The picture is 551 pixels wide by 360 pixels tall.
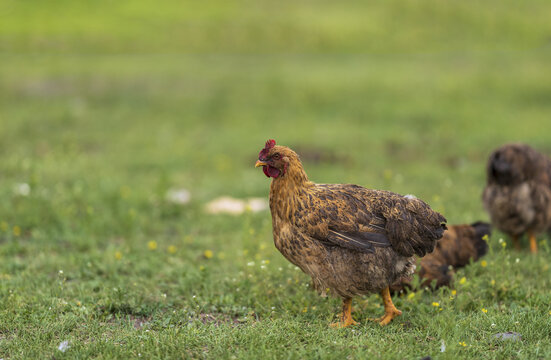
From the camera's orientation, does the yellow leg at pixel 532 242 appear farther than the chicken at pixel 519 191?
Yes

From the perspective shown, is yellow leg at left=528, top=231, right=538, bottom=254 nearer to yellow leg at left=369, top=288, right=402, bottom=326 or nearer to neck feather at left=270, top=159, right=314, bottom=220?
yellow leg at left=369, top=288, right=402, bottom=326

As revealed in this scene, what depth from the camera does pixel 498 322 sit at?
501 centimetres

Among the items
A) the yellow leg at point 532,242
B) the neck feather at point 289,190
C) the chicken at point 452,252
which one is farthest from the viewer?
the yellow leg at point 532,242

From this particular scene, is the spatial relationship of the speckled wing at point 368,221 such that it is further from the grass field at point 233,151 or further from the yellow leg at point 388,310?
the grass field at point 233,151

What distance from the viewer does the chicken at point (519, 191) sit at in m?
7.36

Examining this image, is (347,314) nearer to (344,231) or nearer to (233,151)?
(344,231)

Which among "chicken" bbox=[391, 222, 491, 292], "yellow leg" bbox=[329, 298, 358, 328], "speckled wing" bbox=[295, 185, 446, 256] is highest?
"speckled wing" bbox=[295, 185, 446, 256]

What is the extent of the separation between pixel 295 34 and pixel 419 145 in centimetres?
1208

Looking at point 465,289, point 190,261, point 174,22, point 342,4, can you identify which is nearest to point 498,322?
point 465,289

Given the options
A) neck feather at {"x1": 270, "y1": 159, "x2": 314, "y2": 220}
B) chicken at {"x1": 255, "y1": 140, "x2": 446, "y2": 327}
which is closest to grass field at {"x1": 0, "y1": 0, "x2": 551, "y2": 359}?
chicken at {"x1": 255, "y1": 140, "x2": 446, "y2": 327}

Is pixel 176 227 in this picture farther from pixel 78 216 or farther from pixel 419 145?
pixel 419 145

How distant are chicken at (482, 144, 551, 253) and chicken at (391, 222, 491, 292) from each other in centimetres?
89

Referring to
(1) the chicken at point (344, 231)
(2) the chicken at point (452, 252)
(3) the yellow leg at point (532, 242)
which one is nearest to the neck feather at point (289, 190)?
(1) the chicken at point (344, 231)

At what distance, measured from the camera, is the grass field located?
500cm
